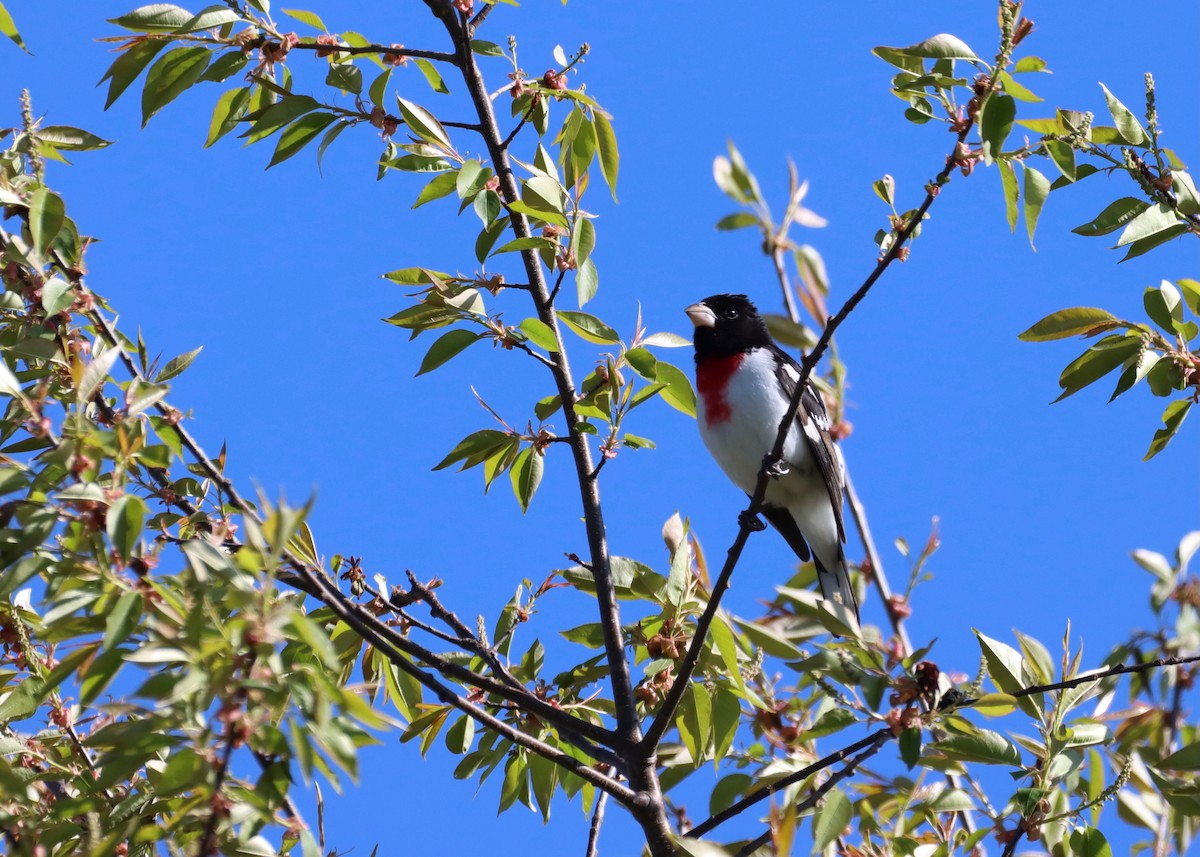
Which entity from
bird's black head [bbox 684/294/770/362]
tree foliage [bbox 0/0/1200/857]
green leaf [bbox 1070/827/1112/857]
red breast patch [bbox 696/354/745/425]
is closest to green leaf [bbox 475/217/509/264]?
tree foliage [bbox 0/0/1200/857]

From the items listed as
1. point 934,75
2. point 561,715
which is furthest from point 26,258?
point 934,75

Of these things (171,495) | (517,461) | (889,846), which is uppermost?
(517,461)

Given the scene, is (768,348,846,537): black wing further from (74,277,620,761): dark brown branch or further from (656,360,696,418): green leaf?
(74,277,620,761): dark brown branch

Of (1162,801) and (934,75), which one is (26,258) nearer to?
(934,75)

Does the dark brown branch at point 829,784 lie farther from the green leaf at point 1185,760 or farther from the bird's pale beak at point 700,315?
the bird's pale beak at point 700,315

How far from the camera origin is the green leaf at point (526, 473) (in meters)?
3.14

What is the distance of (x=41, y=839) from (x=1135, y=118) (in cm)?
267

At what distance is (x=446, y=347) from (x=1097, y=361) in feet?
4.98

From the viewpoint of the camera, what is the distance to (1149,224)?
2.61 metres

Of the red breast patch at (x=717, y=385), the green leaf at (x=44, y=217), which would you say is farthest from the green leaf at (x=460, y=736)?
the red breast patch at (x=717, y=385)

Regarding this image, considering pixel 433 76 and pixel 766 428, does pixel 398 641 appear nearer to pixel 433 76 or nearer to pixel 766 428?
pixel 433 76

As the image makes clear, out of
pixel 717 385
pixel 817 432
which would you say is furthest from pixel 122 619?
pixel 817 432

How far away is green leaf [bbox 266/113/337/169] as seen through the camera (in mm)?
2910

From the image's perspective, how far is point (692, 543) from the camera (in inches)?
118
